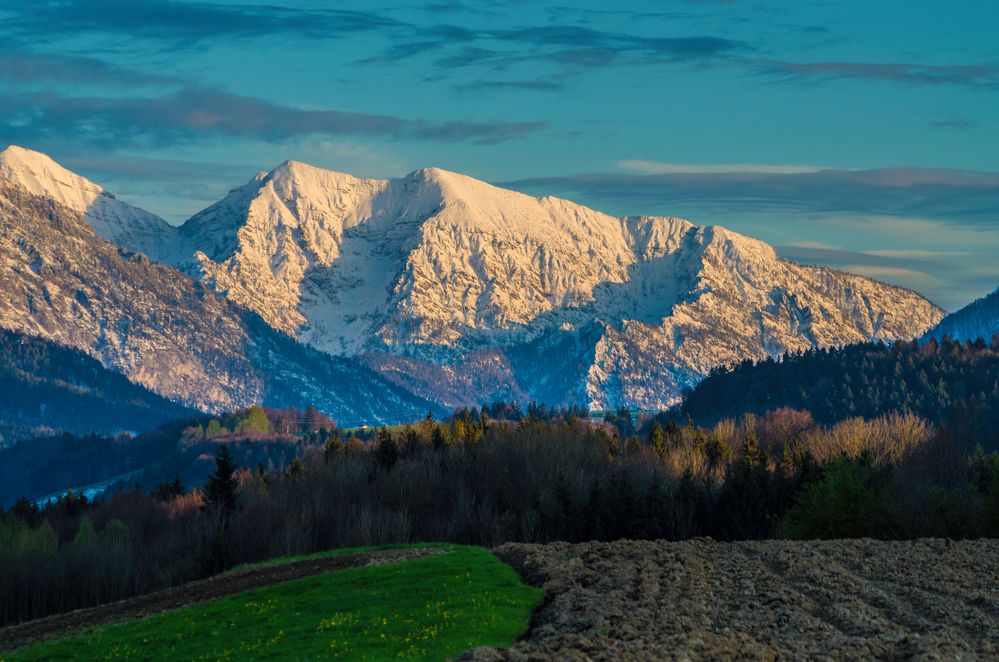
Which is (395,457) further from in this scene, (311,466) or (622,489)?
(622,489)

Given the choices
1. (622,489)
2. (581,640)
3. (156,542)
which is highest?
(581,640)

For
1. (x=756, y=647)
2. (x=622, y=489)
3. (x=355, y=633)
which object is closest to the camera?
(x=756, y=647)

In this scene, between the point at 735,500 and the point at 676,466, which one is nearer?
the point at 735,500

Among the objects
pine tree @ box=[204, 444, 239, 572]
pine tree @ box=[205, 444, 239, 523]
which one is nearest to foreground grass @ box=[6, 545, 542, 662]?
pine tree @ box=[204, 444, 239, 572]

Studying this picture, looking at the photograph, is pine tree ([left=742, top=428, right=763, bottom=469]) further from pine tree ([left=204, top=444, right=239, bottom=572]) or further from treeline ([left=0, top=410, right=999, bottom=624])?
pine tree ([left=204, top=444, right=239, bottom=572])

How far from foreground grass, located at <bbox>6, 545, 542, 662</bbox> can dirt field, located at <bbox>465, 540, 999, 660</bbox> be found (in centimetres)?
221

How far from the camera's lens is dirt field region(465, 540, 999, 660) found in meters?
44.0

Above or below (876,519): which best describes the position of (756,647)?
above

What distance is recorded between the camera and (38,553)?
15438 cm

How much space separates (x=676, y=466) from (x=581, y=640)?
141 meters

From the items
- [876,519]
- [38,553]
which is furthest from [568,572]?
[38,553]

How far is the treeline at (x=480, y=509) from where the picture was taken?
11325 centimetres

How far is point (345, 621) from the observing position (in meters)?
59.1

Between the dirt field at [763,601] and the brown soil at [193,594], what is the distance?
1124 centimetres
